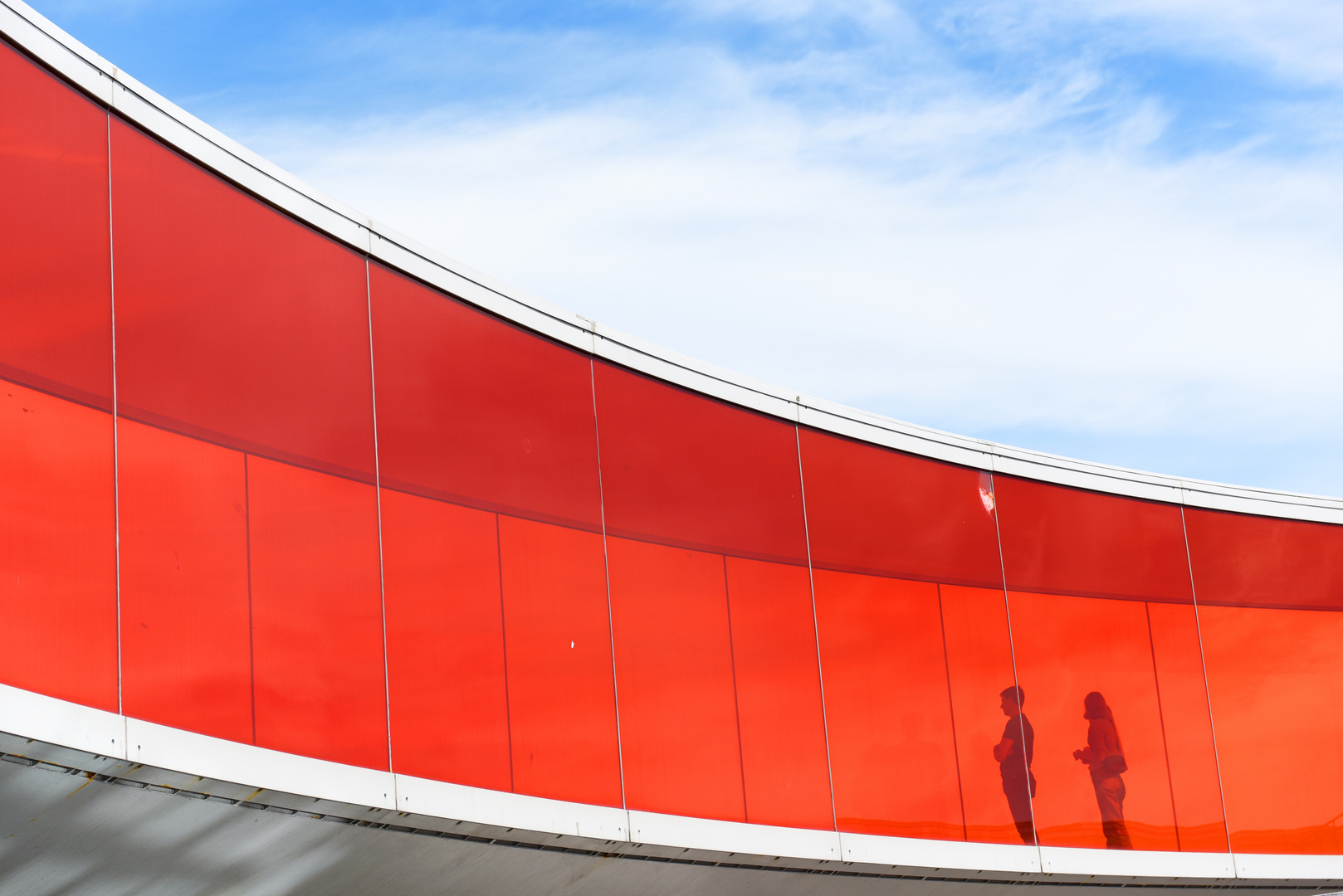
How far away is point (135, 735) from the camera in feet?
22.3

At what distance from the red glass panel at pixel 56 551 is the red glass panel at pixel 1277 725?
12.0 meters

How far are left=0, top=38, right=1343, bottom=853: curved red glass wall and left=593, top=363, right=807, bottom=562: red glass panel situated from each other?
35 millimetres

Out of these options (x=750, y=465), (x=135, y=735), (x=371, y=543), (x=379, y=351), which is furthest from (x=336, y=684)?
(x=750, y=465)

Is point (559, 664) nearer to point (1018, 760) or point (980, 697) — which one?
point (980, 697)

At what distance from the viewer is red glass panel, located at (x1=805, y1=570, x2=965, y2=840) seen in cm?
1163

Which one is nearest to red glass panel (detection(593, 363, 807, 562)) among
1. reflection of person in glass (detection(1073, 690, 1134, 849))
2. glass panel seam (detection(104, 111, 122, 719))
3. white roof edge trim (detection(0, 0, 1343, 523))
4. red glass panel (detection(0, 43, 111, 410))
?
white roof edge trim (detection(0, 0, 1343, 523))

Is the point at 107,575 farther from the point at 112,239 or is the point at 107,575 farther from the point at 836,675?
Result: the point at 836,675

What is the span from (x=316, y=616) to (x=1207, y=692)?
34.4ft

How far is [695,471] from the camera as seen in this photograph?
37.1 feet

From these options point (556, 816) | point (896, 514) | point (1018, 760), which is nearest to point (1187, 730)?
point (1018, 760)

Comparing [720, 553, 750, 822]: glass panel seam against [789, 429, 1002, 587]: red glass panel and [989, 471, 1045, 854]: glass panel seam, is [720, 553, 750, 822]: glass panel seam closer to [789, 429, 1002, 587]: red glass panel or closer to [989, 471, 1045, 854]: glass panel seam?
[789, 429, 1002, 587]: red glass panel

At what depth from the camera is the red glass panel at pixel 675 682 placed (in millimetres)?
10180

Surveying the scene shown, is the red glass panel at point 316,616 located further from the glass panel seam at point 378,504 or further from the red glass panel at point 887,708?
the red glass panel at point 887,708

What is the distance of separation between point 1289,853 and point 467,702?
10436 mm
